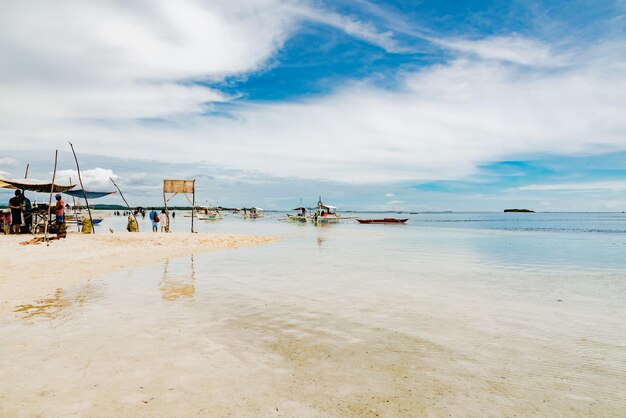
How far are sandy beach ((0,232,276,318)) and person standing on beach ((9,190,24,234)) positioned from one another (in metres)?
3.50

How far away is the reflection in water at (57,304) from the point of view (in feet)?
28.4

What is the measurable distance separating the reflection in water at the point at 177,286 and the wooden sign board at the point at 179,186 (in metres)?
17.5

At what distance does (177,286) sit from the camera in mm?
12367

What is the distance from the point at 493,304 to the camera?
10750 mm

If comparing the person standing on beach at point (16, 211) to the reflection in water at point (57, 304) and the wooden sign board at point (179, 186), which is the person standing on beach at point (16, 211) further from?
the reflection in water at point (57, 304)

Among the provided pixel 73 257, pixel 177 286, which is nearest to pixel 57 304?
pixel 177 286

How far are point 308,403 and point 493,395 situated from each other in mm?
2525

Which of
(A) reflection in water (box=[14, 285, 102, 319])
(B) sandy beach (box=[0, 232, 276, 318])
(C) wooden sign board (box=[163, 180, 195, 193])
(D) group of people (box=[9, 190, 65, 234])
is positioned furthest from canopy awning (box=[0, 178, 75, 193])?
(A) reflection in water (box=[14, 285, 102, 319])

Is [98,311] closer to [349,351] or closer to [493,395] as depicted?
[349,351]

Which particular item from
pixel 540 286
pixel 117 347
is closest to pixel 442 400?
pixel 117 347

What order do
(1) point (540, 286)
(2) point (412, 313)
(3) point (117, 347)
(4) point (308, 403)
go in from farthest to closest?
(1) point (540, 286) → (2) point (412, 313) → (3) point (117, 347) → (4) point (308, 403)

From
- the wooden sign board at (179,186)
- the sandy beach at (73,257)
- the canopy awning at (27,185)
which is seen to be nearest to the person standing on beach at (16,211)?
the canopy awning at (27,185)

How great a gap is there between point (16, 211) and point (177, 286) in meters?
18.4

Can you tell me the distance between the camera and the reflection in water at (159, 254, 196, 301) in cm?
1099
